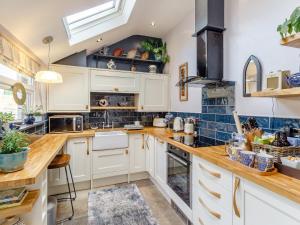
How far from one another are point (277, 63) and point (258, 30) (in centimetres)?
41

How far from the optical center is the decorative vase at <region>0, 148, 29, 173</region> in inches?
45.0

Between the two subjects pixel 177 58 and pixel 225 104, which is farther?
pixel 177 58

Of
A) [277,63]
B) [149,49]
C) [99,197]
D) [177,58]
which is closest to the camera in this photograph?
[277,63]

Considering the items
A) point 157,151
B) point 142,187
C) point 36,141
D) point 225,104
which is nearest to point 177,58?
point 225,104

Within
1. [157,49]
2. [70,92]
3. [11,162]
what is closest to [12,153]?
[11,162]

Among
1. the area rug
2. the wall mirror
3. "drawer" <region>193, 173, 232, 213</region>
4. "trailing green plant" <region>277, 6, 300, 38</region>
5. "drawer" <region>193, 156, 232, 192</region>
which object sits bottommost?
the area rug

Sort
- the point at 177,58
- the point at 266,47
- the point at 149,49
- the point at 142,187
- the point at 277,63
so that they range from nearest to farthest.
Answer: the point at 277,63, the point at 266,47, the point at 142,187, the point at 177,58, the point at 149,49

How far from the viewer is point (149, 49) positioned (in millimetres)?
3486

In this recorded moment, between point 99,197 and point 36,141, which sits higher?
point 36,141

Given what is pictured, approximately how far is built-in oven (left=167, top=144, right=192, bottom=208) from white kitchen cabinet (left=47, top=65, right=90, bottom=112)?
1625mm

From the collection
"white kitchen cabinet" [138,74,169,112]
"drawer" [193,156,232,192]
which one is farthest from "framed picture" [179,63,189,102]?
"drawer" [193,156,232,192]

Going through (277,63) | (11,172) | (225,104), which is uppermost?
(277,63)

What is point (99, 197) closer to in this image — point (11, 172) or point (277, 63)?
point (11, 172)

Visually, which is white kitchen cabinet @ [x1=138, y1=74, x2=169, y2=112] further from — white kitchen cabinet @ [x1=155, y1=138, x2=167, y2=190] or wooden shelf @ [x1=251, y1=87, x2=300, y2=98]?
wooden shelf @ [x1=251, y1=87, x2=300, y2=98]
